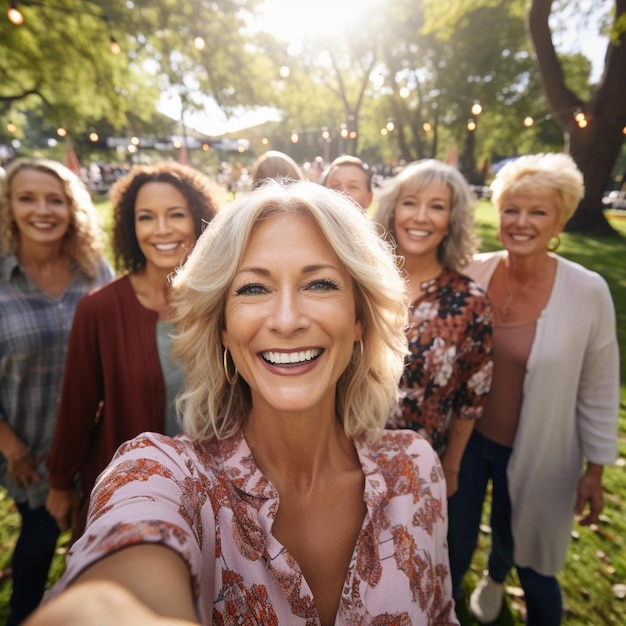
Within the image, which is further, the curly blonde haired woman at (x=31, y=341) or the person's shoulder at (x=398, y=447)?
the curly blonde haired woman at (x=31, y=341)

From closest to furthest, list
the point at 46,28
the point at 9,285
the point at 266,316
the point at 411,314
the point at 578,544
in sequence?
the point at 266,316, the point at 411,314, the point at 9,285, the point at 578,544, the point at 46,28

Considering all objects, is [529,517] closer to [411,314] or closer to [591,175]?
[411,314]

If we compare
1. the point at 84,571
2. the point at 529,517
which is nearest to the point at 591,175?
the point at 529,517

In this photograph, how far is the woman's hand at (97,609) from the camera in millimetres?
701

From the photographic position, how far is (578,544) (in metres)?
3.44

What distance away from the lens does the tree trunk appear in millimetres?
12297

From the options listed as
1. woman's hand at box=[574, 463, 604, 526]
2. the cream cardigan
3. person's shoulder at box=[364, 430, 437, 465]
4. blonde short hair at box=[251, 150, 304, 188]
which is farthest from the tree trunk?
person's shoulder at box=[364, 430, 437, 465]

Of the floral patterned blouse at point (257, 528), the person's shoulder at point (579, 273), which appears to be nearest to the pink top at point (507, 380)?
the person's shoulder at point (579, 273)

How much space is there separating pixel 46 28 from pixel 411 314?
15270 millimetres

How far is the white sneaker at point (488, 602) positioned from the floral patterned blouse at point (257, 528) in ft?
5.39

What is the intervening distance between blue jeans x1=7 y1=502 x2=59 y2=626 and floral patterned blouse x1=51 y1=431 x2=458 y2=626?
195cm

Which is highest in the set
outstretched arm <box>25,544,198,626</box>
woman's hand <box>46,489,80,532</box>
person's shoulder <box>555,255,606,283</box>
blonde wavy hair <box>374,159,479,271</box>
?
blonde wavy hair <box>374,159,479,271</box>

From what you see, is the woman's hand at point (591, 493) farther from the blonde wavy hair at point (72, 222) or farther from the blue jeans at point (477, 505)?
the blonde wavy hair at point (72, 222)

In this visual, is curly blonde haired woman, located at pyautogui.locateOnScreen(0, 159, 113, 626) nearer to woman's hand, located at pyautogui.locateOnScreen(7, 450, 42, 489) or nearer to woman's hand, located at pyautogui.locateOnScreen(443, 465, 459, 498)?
woman's hand, located at pyautogui.locateOnScreen(7, 450, 42, 489)
